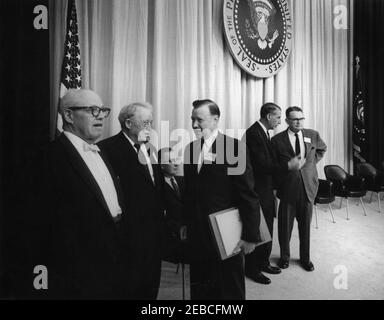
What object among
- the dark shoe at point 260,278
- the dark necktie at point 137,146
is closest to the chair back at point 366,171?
the dark shoe at point 260,278

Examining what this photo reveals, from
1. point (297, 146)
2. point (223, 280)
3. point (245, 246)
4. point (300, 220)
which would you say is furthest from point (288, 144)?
point (223, 280)

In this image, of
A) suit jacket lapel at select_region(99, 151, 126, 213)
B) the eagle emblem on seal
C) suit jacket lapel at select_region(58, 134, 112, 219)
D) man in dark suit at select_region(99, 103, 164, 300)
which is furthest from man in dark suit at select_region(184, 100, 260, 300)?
the eagle emblem on seal

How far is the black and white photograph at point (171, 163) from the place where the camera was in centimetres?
134

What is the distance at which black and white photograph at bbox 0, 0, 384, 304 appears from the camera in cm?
134

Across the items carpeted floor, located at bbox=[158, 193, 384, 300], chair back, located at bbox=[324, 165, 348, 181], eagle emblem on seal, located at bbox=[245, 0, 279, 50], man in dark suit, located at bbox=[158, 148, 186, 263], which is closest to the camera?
man in dark suit, located at bbox=[158, 148, 186, 263]

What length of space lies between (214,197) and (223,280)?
1.63ft

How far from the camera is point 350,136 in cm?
604

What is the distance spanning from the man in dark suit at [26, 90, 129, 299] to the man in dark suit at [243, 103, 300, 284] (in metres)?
1.60

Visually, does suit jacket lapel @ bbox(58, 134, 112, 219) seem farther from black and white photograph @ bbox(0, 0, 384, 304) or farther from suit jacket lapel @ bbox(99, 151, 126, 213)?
suit jacket lapel @ bbox(99, 151, 126, 213)

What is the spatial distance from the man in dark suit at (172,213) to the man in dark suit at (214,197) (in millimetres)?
355

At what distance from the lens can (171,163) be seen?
2498 mm

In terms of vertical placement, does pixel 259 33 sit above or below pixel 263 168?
above

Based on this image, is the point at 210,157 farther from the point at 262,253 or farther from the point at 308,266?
the point at 308,266

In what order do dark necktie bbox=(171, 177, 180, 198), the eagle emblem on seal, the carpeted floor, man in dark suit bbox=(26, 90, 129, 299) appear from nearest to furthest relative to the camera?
man in dark suit bbox=(26, 90, 129, 299), the carpeted floor, dark necktie bbox=(171, 177, 180, 198), the eagle emblem on seal
